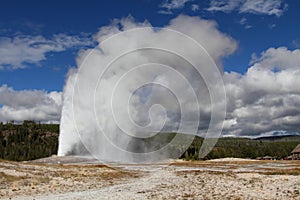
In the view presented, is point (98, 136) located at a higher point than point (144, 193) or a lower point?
higher

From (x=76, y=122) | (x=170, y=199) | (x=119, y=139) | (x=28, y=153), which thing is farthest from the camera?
(x=28, y=153)

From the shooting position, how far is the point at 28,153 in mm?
185375

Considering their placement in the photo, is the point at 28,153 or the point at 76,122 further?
the point at 28,153

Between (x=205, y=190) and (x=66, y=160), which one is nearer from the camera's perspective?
(x=205, y=190)

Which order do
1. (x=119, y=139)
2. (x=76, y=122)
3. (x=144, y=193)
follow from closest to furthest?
(x=144, y=193), (x=76, y=122), (x=119, y=139)

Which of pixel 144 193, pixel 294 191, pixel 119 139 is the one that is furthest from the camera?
pixel 119 139

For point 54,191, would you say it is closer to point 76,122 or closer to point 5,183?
point 5,183

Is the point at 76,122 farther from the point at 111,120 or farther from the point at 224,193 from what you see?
the point at 224,193

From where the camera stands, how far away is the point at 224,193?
85.5 feet

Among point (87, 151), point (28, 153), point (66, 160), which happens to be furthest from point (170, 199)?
point (28, 153)

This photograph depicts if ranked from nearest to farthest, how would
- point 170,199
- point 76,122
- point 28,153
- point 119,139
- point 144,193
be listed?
point 170,199
point 144,193
point 76,122
point 119,139
point 28,153

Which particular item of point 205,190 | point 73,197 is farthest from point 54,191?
point 205,190

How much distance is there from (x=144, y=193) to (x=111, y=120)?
110 metres

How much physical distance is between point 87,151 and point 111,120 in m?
19.1
